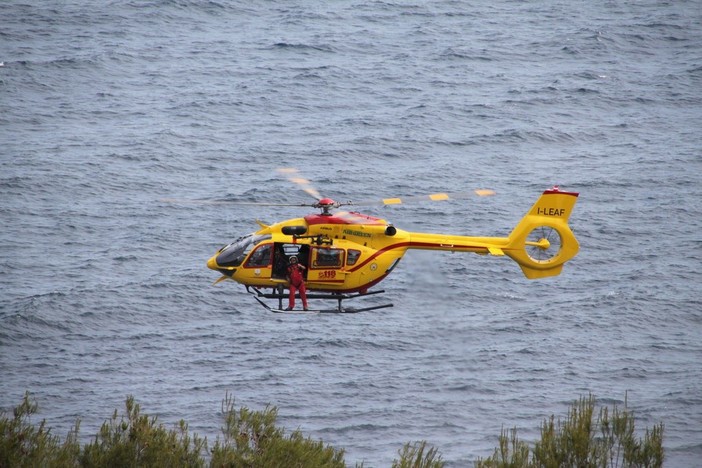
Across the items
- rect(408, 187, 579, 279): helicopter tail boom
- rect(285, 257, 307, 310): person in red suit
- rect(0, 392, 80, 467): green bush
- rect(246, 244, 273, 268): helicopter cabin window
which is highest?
rect(408, 187, 579, 279): helicopter tail boom

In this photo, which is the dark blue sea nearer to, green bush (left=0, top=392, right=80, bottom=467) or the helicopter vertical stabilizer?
the helicopter vertical stabilizer

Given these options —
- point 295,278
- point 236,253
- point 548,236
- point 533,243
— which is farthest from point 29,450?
point 548,236

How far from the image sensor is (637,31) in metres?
A: 129

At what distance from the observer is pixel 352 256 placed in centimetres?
4328

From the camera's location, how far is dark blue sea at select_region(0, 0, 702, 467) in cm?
7038

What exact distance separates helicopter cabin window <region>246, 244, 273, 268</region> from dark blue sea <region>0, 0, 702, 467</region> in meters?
7.39

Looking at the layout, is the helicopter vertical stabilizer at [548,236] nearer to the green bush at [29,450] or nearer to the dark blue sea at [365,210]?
the dark blue sea at [365,210]

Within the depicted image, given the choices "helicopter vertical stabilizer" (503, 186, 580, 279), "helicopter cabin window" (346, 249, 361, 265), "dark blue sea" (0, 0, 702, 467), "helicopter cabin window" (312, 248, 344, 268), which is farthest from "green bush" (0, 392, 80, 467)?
"helicopter vertical stabilizer" (503, 186, 580, 279)

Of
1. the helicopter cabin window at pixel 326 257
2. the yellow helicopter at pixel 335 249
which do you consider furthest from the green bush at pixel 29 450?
the helicopter cabin window at pixel 326 257

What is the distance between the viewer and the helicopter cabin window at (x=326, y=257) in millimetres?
43188

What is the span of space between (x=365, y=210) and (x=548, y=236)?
133ft

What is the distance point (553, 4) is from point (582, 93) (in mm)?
35917

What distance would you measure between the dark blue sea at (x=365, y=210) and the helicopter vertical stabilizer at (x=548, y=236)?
5585 mm

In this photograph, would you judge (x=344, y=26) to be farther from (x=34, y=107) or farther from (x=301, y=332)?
(x=301, y=332)
